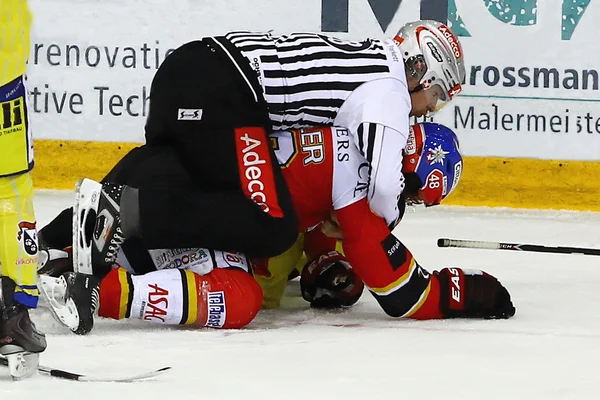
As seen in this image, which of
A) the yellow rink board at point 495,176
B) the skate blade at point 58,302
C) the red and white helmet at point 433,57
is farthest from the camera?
the yellow rink board at point 495,176

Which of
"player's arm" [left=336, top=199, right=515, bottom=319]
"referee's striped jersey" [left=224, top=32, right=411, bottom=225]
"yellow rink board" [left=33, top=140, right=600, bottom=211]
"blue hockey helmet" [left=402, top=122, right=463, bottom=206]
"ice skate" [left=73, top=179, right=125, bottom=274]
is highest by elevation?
"referee's striped jersey" [left=224, top=32, right=411, bottom=225]

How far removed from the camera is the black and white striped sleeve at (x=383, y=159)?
2812 mm

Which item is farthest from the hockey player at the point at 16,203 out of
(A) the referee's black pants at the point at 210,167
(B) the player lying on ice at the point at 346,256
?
(A) the referee's black pants at the point at 210,167

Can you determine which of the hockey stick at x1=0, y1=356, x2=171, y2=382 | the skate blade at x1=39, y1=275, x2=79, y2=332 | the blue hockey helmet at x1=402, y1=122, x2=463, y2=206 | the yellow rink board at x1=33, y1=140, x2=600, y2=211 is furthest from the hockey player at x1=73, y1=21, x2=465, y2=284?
the yellow rink board at x1=33, y1=140, x2=600, y2=211

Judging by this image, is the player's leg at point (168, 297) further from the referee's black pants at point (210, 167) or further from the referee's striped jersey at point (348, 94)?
the referee's striped jersey at point (348, 94)

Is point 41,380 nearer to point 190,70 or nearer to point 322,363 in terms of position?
point 322,363

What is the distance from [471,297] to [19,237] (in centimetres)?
127

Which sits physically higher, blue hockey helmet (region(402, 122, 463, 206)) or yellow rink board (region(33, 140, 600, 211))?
blue hockey helmet (region(402, 122, 463, 206))

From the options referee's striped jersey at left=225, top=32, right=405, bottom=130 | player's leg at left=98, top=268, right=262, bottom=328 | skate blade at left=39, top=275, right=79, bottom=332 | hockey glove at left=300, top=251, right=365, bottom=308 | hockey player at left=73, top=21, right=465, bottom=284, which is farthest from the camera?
hockey glove at left=300, top=251, right=365, bottom=308

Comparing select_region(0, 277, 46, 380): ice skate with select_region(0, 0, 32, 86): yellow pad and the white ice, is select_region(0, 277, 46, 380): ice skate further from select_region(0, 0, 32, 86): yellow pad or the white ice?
select_region(0, 0, 32, 86): yellow pad

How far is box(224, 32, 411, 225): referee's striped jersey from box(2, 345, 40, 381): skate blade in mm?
1023

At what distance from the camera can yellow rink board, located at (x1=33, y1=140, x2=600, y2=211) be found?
5047mm

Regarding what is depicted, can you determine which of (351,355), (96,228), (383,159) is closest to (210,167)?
(96,228)

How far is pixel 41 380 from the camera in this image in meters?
2.09
